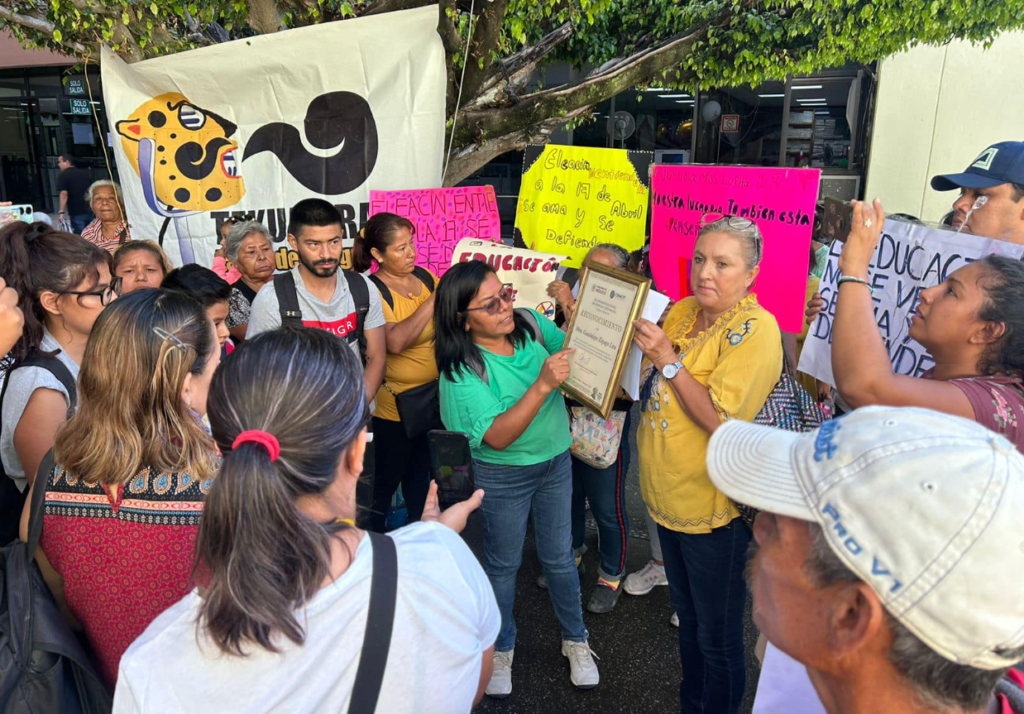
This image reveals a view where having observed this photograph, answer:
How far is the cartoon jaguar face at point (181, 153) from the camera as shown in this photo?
4.27 metres

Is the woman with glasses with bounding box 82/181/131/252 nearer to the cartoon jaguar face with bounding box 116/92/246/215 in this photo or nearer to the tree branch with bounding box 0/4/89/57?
the tree branch with bounding box 0/4/89/57

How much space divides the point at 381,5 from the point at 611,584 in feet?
13.7

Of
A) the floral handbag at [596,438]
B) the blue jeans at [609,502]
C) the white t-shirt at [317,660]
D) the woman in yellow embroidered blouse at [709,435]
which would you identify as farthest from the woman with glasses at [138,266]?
the white t-shirt at [317,660]

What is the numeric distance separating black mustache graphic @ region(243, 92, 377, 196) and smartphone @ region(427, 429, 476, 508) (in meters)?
3.04

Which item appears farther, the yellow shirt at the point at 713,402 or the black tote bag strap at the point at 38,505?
the yellow shirt at the point at 713,402

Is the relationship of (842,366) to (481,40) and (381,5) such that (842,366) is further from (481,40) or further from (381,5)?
(381,5)

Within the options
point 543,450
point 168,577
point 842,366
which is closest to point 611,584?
point 543,450

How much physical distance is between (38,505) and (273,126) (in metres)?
3.43

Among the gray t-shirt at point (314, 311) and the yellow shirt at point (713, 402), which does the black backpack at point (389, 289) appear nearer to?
the gray t-shirt at point (314, 311)

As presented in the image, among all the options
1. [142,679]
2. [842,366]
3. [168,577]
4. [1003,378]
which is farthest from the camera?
[842,366]

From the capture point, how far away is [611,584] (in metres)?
3.38

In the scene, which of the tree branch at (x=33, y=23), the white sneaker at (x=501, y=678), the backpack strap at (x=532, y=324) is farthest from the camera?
the tree branch at (x=33, y=23)

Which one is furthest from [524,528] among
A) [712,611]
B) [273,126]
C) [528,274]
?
[273,126]

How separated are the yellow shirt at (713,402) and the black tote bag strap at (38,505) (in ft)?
5.78
